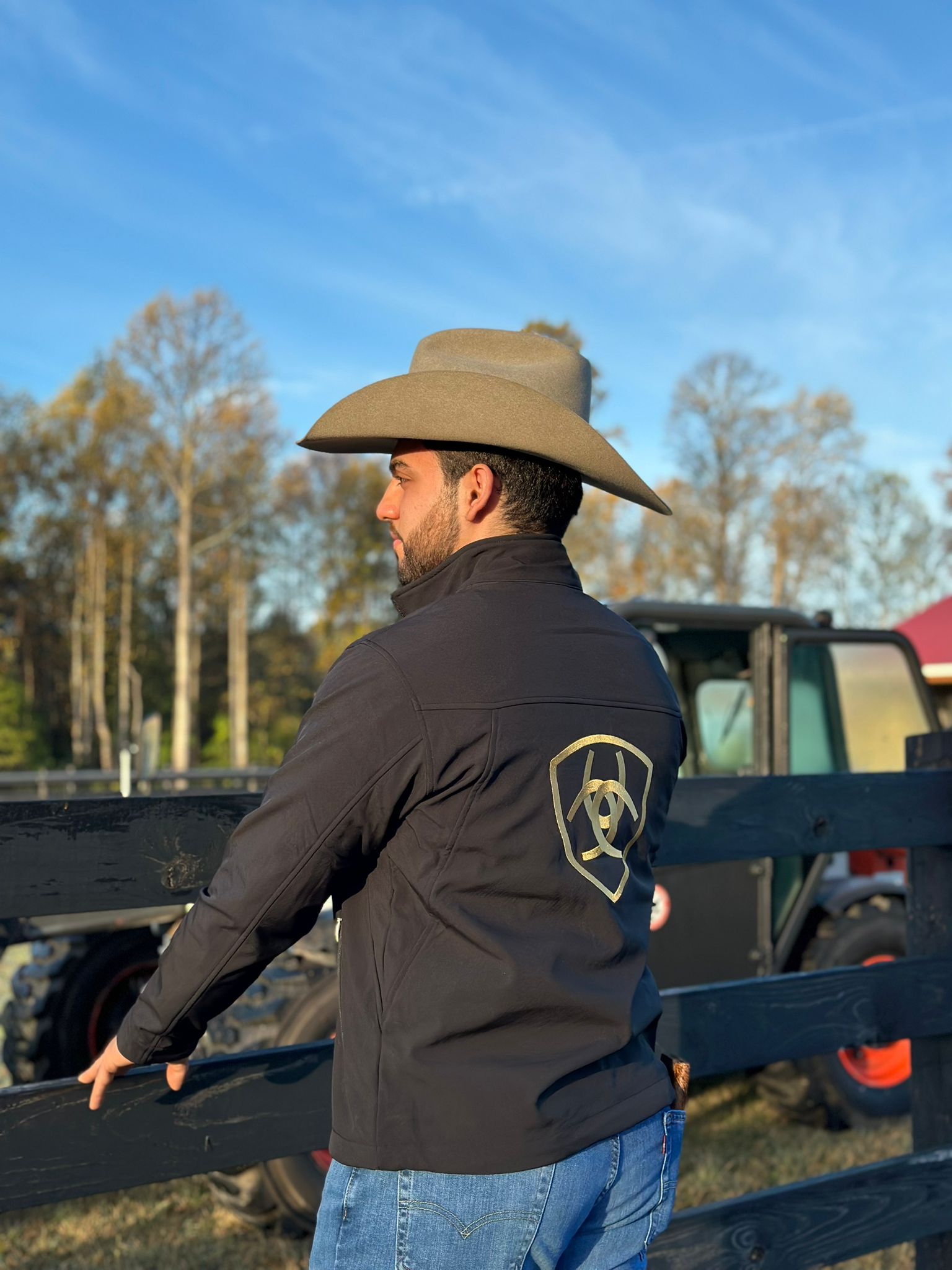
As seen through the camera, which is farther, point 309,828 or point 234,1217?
point 234,1217

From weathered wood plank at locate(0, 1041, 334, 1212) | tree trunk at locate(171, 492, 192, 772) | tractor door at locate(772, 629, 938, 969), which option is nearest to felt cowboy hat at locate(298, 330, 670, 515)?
weathered wood plank at locate(0, 1041, 334, 1212)

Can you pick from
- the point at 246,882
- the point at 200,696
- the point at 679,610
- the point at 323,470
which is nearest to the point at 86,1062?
the point at 679,610

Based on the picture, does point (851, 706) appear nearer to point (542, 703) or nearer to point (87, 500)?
point (542, 703)

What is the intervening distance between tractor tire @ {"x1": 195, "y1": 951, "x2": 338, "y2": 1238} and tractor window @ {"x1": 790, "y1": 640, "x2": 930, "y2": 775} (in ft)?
7.98

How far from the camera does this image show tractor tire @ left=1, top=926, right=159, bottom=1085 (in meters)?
4.65

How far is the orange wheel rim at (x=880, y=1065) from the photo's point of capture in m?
5.07

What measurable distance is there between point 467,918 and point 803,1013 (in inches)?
57.6

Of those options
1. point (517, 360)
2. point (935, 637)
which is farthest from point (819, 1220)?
point (935, 637)

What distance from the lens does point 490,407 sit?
1533 millimetres

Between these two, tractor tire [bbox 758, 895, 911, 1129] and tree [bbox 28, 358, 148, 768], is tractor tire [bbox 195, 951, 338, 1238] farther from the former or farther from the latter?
tree [bbox 28, 358, 148, 768]

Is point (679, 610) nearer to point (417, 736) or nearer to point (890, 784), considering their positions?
point (890, 784)

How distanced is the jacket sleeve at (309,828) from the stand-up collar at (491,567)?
0.17m

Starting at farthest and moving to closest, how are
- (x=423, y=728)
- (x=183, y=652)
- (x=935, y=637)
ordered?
(x=183, y=652) → (x=935, y=637) → (x=423, y=728)

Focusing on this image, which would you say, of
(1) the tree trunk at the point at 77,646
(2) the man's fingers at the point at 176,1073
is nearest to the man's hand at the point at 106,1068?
(2) the man's fingers at the point at 176,1073
